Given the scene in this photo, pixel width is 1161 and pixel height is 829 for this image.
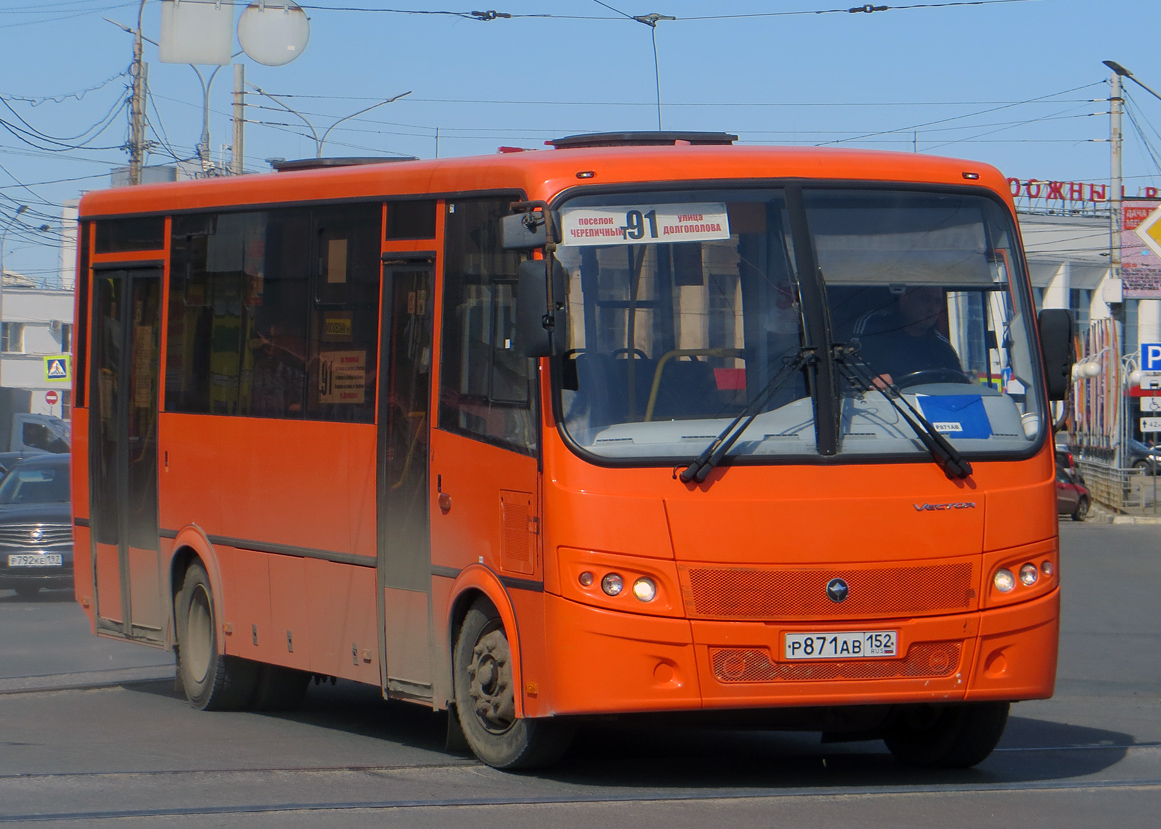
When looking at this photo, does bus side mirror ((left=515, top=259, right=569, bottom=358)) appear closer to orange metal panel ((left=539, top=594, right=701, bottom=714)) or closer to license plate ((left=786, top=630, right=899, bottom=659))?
orange metal panel ((left=539, top=594, right=701, bottom=714))

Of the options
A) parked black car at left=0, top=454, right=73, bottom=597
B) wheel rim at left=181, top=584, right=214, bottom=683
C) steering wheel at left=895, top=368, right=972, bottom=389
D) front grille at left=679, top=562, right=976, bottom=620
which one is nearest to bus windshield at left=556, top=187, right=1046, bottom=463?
steering wheel at left=895, top=368, right=972, bottom=389

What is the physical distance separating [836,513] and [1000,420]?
954 mm

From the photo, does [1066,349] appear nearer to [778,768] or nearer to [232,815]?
[778,768]

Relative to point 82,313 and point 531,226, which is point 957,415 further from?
point 82,313

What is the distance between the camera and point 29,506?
21.9 metres

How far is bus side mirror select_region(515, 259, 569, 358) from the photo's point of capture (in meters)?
7.19

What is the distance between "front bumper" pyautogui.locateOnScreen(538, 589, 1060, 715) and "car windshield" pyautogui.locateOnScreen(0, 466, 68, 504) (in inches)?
644

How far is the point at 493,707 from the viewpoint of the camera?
7.95 metres

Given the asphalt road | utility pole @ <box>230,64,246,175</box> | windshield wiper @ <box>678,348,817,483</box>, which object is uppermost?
utility pole @ <box>230,64,246,175</box>

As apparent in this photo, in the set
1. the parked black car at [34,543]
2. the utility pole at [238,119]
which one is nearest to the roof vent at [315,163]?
the parked black car at [34,543]


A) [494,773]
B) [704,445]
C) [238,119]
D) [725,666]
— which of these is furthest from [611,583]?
[238,119]

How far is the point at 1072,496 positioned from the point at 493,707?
30.7 meters

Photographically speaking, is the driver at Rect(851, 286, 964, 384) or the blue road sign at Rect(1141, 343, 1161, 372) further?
the blue road sign at Rect(1141, 343, 1161, 372)

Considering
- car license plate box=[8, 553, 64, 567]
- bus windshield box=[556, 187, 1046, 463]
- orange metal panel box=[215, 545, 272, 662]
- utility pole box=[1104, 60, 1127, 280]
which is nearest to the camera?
bus windshield box=[556, 187, 1046, 463]
